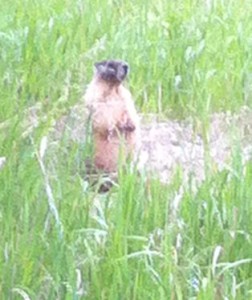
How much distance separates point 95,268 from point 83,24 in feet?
8.42

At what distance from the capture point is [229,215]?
3.19 m

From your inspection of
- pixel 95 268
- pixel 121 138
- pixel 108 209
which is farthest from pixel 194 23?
pixel 95 268

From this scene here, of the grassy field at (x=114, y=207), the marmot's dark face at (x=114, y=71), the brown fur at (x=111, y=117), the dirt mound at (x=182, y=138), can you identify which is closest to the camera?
the grassy field at (x=114, y=207)

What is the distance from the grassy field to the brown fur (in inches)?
7.3

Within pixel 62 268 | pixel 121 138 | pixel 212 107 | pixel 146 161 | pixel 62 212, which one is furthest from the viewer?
pixel 212 107

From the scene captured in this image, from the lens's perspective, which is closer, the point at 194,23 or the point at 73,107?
the point at 73,107

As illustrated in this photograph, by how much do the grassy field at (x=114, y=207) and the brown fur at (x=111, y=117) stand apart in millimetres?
185

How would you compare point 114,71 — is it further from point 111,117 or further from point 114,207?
point 114,207

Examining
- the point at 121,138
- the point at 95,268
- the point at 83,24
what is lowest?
the point at 95,268

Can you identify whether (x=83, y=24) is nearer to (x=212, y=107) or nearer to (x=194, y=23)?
(x=194, y=23)

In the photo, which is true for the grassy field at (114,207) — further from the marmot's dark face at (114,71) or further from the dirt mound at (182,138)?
the marmot's dark face at (114,71)

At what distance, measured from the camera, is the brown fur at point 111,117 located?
4004 mm

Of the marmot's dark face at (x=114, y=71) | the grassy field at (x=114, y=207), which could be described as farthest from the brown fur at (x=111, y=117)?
the grassy field at (x=114, y=207)

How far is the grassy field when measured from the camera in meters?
2.82
